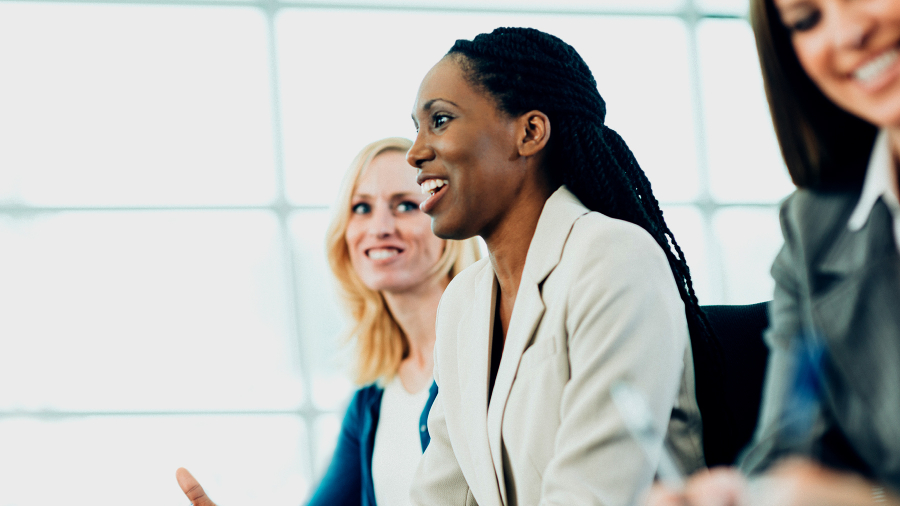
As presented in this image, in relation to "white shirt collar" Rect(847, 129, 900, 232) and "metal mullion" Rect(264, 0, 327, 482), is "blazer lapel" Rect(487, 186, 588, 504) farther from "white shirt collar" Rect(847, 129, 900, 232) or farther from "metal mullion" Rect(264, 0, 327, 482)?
"metal mullion" Rect(264, 0, 327, 482)

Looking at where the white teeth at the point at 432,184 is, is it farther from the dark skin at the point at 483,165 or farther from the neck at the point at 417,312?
the neck at the point at 417,312

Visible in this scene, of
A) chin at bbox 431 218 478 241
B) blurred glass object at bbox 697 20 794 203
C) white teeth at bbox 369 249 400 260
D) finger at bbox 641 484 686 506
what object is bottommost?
finger at bbox 641 484 686 506

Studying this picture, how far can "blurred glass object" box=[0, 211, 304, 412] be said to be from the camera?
3.55m

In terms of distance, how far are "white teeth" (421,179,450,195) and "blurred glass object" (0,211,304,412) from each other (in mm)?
2210

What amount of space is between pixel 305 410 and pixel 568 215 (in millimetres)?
2565

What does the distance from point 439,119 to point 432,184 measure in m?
0.13

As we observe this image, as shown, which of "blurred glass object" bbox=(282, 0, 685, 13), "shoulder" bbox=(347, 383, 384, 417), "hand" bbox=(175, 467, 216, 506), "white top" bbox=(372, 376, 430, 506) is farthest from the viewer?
"blurred glass object" bbox=(282, 0, 685, 13)

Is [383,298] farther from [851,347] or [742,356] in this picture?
[851,347]

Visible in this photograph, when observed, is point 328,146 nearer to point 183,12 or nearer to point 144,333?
point 183,12

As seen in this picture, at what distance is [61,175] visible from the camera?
11.7ft

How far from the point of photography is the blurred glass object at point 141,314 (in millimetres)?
3551

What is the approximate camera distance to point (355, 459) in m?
2.42

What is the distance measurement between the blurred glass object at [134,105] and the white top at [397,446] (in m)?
1.56

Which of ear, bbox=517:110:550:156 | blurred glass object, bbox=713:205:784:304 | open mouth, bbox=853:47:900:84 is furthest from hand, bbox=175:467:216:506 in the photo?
blurred glass object, bbox=713:205:784:304
